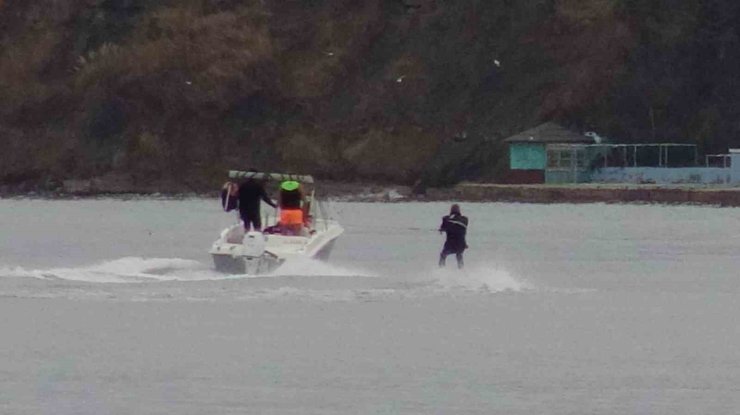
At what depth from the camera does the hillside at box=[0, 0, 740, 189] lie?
278 feet

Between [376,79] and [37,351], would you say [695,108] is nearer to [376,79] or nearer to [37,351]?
[376,79]

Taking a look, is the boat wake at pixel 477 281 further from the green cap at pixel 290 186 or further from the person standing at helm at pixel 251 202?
the person standing at helm at pixel 251 202

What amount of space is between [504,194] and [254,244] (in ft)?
160

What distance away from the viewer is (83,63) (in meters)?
95.3

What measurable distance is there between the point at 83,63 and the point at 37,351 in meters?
A: 73.4

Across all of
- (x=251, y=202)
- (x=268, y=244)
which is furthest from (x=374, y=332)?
(x=251, y=202)

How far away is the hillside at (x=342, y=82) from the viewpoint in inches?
3332

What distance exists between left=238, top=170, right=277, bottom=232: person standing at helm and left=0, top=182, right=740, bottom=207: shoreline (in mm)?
41313

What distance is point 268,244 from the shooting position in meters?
30.9

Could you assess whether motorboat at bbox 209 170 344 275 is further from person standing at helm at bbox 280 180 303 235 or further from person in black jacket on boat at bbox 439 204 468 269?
person in black jacket on boat at bbox 439 204 468 269

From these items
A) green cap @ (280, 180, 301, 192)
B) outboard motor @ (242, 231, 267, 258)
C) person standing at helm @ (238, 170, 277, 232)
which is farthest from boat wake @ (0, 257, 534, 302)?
green cap @ (280, 180, 301, 192)

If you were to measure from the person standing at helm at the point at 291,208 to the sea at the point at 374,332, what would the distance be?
2.56 feet

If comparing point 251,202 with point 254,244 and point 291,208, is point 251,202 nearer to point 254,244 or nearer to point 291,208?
point 291,208

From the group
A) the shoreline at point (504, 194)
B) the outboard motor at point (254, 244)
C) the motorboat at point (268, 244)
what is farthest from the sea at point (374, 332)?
the shoreline at point (504, 194)
